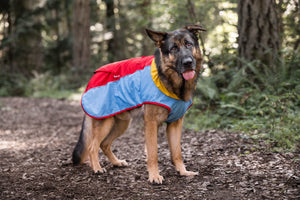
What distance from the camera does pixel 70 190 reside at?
3.66 meters

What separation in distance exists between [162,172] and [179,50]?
1806mm

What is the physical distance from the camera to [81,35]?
1645 centimetres

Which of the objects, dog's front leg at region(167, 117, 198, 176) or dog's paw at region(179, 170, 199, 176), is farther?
Result: dog's front leg at region(167, 117, 198, 176)

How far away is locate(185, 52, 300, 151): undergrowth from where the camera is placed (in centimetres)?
525

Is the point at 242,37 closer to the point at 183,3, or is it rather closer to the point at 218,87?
the point at 218,87

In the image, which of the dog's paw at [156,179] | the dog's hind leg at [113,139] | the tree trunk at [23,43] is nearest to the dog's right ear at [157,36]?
the dog's hind leg at [113,139]

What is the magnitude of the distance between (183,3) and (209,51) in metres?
2.19

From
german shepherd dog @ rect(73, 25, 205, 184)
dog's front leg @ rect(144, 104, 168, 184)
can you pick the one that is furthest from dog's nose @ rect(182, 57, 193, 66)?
dog's front leg @ rect(144, 104, 168, 184)

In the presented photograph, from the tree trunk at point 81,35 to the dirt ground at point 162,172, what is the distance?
1034 centimetres

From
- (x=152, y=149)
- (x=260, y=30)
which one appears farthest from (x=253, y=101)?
(x=152, y=149)

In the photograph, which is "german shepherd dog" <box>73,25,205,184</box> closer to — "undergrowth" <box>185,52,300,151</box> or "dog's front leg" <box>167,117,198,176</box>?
"dog's front leg" <box>167,117,198,176</box>

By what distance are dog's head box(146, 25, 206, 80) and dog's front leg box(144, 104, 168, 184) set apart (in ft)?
1.81

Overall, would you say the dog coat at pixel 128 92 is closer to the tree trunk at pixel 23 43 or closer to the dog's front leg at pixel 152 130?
the dog's front leg at pixel 152 130

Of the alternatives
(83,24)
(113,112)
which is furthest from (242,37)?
(83,24)
